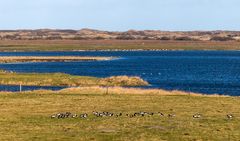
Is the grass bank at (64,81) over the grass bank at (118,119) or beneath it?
beneath

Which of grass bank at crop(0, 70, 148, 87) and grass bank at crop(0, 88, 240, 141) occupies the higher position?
grass bank at crop(0, 88, 240, 141)

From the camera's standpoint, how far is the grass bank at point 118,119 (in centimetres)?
3080

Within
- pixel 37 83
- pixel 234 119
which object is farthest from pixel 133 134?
pixel 37 83

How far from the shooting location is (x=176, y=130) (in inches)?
1275

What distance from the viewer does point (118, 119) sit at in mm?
37062

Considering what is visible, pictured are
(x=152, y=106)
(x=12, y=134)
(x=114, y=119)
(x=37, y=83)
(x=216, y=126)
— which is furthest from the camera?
(x=37, y=83)

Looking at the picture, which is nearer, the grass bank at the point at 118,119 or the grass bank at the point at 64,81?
the grass bank at the point at 118,119

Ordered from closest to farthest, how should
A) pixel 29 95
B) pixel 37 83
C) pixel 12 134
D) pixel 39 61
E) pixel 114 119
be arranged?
pixel 12 134
pixel 114 119
pixel 29 95
pixel 37 83
pixel 39 61

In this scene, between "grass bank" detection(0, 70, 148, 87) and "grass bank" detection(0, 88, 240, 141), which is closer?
"grass bank" detection(0, 88, 240, 141)

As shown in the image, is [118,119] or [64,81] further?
[64,81]

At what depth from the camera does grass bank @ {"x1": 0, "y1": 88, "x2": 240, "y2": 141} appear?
101ft

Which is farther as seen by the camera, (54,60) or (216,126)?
(54,60)

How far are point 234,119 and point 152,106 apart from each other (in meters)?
9.58

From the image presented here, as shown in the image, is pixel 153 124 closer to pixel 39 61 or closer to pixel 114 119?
pixel 114 119
